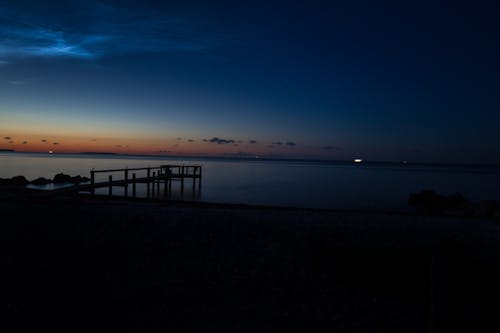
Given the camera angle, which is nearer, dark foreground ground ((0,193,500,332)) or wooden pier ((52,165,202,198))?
dark foreground ground ((0,193,500,332))

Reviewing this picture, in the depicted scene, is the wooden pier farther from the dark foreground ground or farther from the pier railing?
the dark foreground ground

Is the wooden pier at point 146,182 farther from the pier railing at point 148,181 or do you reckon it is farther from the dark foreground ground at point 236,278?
the dark foreground ground at point 236,278

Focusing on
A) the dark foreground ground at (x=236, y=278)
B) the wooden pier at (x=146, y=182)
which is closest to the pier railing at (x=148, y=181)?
the wooden pier at (x=146, y=182)

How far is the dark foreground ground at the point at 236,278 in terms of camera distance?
5500 mm

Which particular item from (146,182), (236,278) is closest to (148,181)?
(146,182)

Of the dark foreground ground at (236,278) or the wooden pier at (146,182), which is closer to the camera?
the dark foreground ground at (236,278)

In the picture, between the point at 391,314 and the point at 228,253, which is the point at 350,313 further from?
the point at 228,253

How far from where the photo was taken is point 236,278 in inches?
297

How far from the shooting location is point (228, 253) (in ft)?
30.6

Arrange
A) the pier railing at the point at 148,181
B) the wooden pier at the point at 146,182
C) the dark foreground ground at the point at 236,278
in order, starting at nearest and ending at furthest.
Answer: the dark foreground ground at the point at 236,278 → the wooden pier at the point at 146,182 → the pier railing at the point at 148,181

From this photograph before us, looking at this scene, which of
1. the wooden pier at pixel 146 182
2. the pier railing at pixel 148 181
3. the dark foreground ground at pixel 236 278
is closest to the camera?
the dark foreground ground at pixel 236 278

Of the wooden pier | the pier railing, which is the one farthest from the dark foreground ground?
the pier railing

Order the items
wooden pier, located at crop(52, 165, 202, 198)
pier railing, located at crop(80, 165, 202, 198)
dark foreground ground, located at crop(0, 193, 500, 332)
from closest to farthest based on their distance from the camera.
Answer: dark foreground ground, located at crop(0, 193, 500, 332), wooden pier, located at crop(52, 165, 202, 198), pier railing, located at crop(80, 165, 202, 198)

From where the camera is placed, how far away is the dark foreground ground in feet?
18.0
